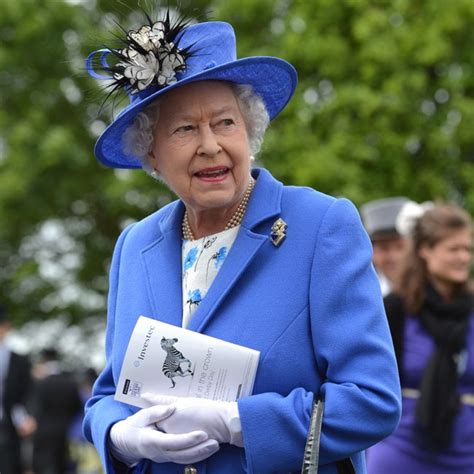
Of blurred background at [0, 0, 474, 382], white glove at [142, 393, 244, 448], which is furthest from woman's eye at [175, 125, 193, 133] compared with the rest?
blurred background at [0, 0, 474, 382]

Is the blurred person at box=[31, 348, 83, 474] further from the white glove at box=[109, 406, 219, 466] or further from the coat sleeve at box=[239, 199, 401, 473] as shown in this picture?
the coat sleeve at box=[239, 199, 401, 473]

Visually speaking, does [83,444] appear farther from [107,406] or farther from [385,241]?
[107,406]

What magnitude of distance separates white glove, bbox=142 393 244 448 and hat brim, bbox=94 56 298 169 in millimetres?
837

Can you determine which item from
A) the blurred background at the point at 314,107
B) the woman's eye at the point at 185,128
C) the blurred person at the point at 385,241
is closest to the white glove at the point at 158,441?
the woman's eye at the point at 185,128

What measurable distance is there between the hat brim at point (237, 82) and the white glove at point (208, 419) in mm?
837

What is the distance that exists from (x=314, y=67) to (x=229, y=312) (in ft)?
51.2

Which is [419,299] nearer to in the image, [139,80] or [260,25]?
[139,80]

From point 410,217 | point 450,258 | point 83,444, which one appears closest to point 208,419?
point 450,258

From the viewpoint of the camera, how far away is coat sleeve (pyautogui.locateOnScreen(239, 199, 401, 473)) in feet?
10.4

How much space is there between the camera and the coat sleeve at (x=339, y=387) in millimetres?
3162

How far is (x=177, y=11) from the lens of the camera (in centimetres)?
357

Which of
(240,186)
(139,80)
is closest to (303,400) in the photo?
(240,186)

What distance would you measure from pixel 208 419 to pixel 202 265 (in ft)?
1.78

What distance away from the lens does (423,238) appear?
6.14 m
